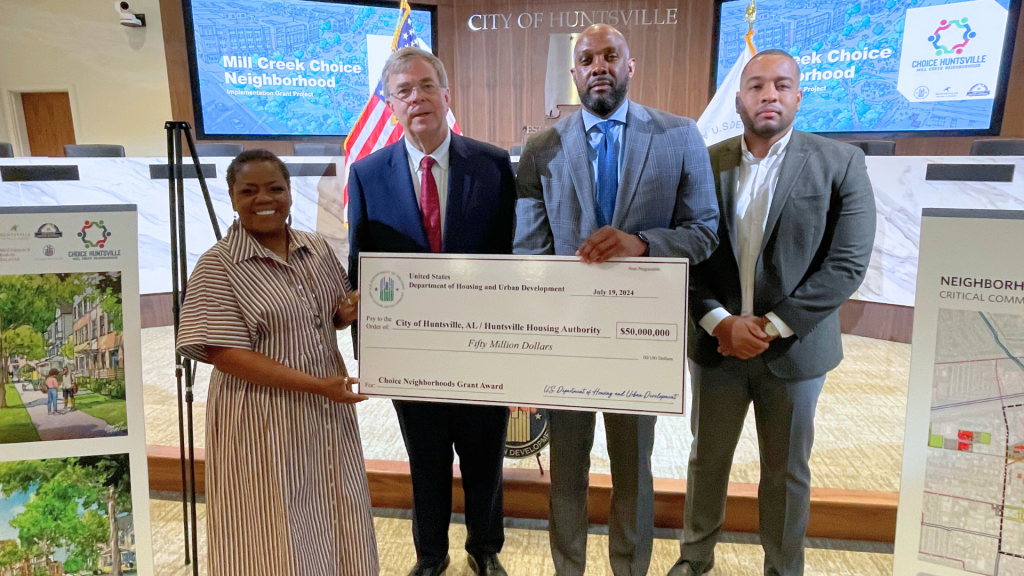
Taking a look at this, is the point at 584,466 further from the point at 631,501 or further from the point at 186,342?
the point at 186,342

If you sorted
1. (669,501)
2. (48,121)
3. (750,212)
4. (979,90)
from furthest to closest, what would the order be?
(48,121)
(979,90)
(669,501)
(750,212)

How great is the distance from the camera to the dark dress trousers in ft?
5.39

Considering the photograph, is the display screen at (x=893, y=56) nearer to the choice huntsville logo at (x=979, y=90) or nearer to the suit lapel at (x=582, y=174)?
the choice huntsville logo at (x=979, y=90)

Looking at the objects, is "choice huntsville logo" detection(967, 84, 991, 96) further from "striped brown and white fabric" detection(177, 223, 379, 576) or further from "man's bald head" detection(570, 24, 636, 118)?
"striped brown and white fabric" detection(177, 223, 379, 576)

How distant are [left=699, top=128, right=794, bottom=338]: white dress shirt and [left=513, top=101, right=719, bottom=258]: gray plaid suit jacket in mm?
120

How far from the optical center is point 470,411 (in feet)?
5.72

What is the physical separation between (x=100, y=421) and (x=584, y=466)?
4.46 ft

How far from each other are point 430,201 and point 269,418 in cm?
72

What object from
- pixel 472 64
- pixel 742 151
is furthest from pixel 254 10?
pixel 742 151

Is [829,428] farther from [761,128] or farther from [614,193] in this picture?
[614,193]

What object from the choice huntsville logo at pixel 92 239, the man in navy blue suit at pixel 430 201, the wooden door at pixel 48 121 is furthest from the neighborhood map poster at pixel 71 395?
the wooden door at pixel 48 121

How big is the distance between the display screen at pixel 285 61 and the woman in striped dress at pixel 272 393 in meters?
6.51

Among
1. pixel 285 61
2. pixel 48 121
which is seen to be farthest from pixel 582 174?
pixel 48 121

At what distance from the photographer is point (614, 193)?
5.13 ft
